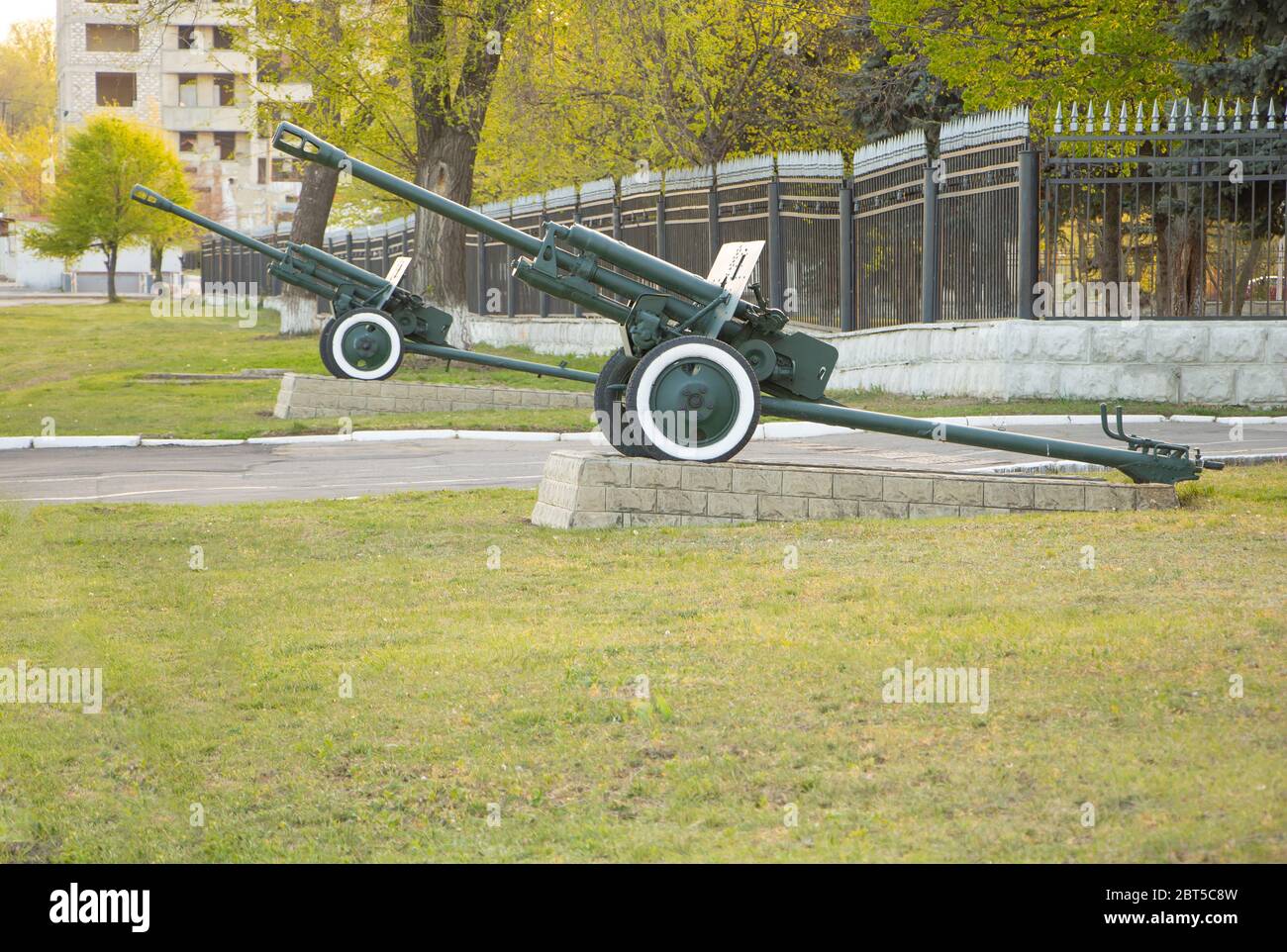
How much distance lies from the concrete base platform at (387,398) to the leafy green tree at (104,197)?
47.7 metres

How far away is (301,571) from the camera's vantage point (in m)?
8.65

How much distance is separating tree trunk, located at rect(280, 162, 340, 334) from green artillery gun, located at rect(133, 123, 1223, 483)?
2605 cm

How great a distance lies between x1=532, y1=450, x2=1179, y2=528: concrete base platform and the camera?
9.87 m

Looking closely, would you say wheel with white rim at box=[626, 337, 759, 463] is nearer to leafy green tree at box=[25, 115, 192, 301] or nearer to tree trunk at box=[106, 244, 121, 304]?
leafy green tree at box=[25, 115, 192, 301]

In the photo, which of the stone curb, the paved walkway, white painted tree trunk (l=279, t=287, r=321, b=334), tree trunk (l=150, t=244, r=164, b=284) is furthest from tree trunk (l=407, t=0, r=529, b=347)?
tree trunk (l=150, t=244, r=164, b=284)

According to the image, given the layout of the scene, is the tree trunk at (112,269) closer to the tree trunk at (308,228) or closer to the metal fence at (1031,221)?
the tree trunk at (308,228)

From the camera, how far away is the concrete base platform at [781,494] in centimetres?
987

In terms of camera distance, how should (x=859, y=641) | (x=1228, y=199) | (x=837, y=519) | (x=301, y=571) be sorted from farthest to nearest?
(x=1228, y=199) → (x=837, y=519) → (x=301, y=571) → (x=859, y=641)

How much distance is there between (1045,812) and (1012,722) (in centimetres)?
86
